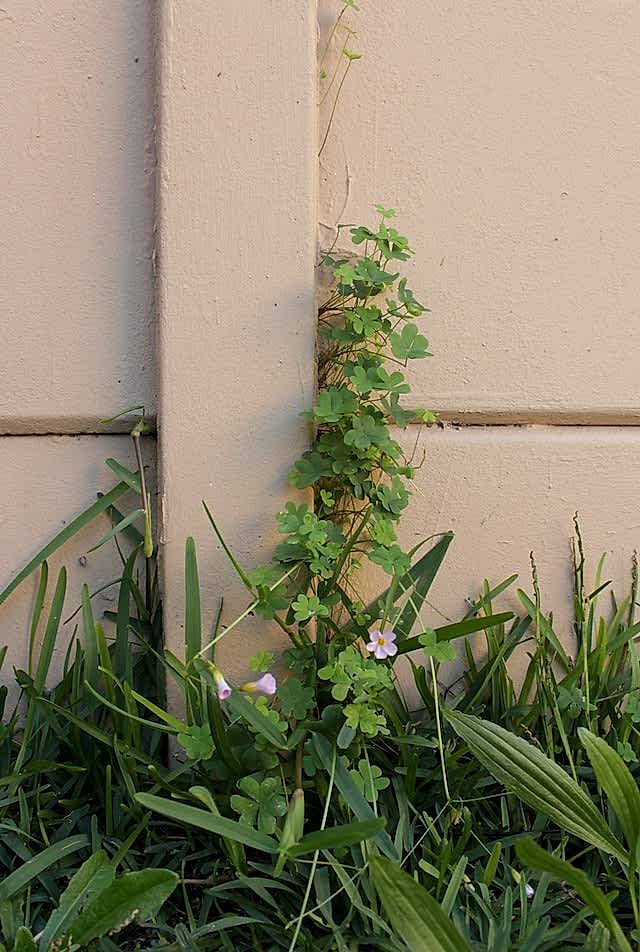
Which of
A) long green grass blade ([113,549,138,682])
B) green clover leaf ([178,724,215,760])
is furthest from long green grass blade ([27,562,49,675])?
green clover leaf ([178,724,215,760])

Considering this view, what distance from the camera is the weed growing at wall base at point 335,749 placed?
39.6 inches

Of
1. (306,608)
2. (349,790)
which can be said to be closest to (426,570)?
(306,608)

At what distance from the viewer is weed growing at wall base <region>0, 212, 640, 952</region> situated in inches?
39.6

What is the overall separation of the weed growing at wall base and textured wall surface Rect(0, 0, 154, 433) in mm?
162

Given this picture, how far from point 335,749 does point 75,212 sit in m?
0.95

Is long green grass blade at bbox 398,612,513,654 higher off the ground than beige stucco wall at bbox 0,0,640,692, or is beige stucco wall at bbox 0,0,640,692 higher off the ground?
beige stucco wall at bbox 0,0,640,692

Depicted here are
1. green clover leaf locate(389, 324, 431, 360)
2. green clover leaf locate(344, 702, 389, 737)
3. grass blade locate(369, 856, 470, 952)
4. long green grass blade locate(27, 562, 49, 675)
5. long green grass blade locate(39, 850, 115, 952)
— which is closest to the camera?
grass blade locate(369, 856, 470, 952)

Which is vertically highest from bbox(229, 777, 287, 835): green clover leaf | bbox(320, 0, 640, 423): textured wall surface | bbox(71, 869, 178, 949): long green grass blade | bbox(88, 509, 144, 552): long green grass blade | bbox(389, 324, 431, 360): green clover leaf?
bbox(320, 0, 640, 423): textured wall surface

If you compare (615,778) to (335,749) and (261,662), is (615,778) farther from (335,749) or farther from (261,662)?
(261,662)

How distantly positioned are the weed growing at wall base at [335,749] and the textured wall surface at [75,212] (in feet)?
0.53

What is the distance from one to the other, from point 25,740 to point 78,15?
115cm

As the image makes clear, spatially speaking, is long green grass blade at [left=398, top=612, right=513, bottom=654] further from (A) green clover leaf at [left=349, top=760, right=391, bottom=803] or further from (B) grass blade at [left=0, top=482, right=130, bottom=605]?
(B) grass blade at [left=0, top=482, right=130, bottom=605]

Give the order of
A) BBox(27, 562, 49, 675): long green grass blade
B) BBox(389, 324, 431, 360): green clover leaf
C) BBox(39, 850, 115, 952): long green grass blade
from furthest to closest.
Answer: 1. BBox(27, 562, 49, 675): long green grass blade
2. BBox(389, 324, 431, 360): green clover leaf
3. BBox(39, 850, 115, 952): long green grass blade

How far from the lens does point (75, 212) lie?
134 centimetres
